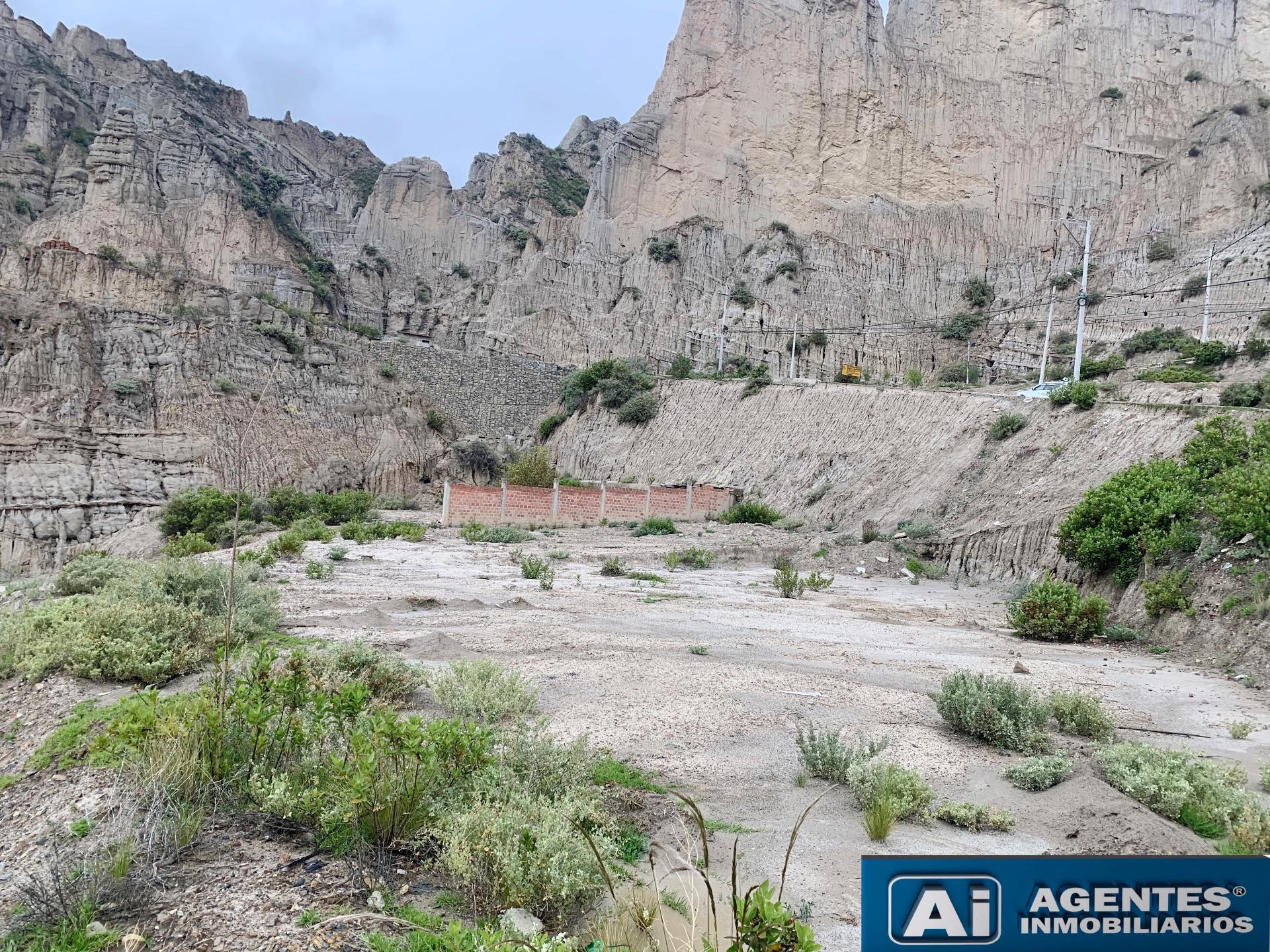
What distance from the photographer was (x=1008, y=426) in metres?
24.3

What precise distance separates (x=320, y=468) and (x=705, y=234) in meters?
37.9

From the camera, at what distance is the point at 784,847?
4.18 metres

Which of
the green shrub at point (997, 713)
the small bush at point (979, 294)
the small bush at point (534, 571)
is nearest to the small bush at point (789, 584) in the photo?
the small bush at point (534, 571)

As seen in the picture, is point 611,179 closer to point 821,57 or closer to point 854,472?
point 821,57

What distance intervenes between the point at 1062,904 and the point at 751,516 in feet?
94.3

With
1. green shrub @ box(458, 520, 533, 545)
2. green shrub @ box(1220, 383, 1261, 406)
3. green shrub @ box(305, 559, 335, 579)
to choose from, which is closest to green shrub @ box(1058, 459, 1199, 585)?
green shrub @ box(1220, 383, 1261, 406)

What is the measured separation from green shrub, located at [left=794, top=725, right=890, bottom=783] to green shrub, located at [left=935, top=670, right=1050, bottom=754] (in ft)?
4.26

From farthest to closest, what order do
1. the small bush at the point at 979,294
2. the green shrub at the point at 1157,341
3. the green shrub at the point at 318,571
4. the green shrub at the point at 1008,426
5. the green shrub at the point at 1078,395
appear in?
the small bush at the point at 979,294 < the green shrub at the point at 1157,341 < the green shrub at the point at 1008,426 < the green shrub at the point at 1078,395 < the green shrub at the point at 318,571

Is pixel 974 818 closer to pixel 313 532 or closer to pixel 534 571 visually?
pixel 534 571

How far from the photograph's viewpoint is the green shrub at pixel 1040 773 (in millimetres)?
5176

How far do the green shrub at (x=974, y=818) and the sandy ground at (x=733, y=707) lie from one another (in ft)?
0.20

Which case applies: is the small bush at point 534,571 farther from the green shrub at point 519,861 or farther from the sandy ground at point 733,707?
the green shrub at point 519,861

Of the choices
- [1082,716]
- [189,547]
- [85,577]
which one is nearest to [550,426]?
[189,547]

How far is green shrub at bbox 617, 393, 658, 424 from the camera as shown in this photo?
43.0 meters
